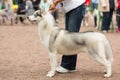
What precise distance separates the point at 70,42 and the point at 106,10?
29.0 ft

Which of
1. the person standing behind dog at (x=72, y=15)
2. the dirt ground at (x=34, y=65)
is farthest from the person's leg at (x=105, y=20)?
the person standing behind dog at (x=72, y=15)

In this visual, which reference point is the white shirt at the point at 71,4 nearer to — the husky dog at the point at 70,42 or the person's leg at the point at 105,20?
the husky dog at the point at 70,42

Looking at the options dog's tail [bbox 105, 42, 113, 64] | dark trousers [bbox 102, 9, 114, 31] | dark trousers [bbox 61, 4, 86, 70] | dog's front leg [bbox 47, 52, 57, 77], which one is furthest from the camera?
dark trousers [bbox 102, 9, 114, 31]

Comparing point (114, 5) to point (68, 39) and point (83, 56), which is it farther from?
point (68, 39)

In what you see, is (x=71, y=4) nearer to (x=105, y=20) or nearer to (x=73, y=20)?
(x=73, y=20)

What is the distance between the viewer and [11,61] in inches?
323

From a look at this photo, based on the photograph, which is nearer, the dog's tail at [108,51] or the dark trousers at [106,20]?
the dog's tail at [108,51]

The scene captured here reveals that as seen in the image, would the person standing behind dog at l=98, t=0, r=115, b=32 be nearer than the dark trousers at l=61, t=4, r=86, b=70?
No

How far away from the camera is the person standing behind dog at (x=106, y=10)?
49.1 feet

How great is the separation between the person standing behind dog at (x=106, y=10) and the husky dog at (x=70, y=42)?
28.0 feet

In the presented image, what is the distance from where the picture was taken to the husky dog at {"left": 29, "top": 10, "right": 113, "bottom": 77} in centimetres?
640

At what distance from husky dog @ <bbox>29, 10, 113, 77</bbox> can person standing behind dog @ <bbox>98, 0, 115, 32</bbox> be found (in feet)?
28.0

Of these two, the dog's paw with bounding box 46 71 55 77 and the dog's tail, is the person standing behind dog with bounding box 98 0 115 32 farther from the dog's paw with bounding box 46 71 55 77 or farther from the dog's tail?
the dog's paw with bounding box 46 71 55 77

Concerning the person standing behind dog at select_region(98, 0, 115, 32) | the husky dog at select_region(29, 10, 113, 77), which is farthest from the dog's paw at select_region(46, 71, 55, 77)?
the person standing behind dog at select_region(98, 0, 115, 32)
